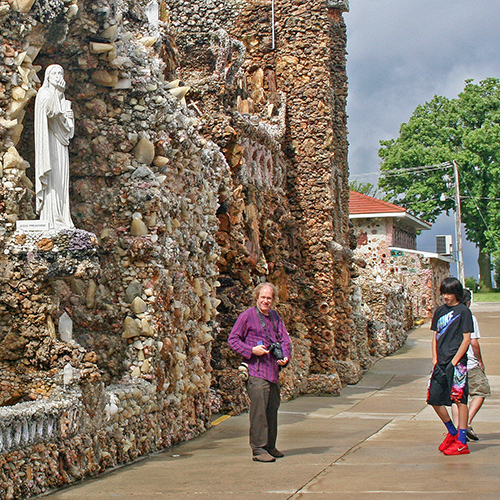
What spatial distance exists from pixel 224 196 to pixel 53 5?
4495mm

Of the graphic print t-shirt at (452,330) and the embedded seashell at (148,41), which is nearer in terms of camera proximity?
the graphic print t-shirt at (452,330)

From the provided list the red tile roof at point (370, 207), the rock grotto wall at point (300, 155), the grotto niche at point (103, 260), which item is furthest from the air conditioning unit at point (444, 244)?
the grotto niche at point (103, 260)

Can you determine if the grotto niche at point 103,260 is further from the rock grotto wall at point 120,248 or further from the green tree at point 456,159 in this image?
the green tree at point 456,159

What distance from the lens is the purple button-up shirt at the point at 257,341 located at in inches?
300

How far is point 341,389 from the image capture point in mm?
15773

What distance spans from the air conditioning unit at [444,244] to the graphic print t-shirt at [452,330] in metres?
32.1

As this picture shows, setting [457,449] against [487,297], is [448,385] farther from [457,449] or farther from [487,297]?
[487,297]

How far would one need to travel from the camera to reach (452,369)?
7.89m

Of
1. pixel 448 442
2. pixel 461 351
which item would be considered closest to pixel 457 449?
pixel 448 442

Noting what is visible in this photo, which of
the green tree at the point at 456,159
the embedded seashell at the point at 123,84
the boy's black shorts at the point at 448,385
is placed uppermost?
the green tree at the point at 456,159

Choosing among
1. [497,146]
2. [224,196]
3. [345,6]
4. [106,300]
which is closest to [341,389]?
[224,196]

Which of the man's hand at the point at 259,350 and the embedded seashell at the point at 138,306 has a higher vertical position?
the embedded seashell at the point at 138,306

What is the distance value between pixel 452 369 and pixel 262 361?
1759mm

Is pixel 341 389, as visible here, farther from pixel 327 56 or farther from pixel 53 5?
pixel 53 5
